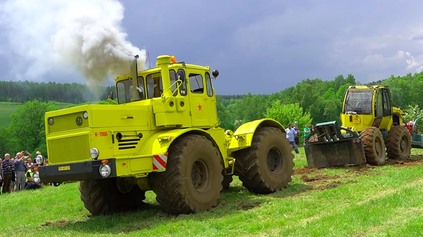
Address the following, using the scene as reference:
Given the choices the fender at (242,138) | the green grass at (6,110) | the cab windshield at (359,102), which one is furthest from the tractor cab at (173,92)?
the green grass at (6,110)

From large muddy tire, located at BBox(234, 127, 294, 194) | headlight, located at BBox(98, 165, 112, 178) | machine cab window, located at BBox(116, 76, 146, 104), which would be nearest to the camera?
A: headlight, located at BBox(98, 165, 112, 178)

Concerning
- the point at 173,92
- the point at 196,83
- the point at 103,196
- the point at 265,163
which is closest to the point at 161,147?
the point at 173,92

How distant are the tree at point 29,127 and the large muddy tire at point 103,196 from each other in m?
66.5

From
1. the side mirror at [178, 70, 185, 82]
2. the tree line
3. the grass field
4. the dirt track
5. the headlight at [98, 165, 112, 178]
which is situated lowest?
the dirt track

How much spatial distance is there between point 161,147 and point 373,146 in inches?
341

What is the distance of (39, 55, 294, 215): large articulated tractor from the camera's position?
31.2 ft

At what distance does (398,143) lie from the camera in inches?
710

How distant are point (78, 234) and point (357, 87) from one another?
485 inches

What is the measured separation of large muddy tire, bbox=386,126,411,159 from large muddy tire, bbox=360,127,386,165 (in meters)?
1.31

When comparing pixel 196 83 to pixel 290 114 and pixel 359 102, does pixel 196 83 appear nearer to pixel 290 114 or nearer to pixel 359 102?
pixel 359 102

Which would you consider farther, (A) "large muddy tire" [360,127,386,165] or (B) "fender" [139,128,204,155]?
(A) "large muddy tire" [360,127,386,165]

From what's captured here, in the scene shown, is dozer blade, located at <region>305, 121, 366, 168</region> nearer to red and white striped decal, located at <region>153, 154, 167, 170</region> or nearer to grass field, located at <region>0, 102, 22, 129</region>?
red and white striped decal, located at <region>153, 154, 167, 170</region>

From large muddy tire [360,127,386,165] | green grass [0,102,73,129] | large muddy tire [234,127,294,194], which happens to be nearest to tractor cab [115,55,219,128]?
Answer: large muddy tire [234,127,294,194]

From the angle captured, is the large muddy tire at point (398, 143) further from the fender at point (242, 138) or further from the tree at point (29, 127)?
the tree at point (29, 127)
